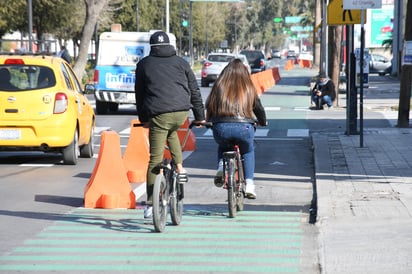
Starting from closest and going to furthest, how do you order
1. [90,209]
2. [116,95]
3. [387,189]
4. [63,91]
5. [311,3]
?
[90,209] → [387,189] → [63,91] → [116,95] → [311,3]

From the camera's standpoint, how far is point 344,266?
7.51 metres

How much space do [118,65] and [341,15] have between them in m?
9.24

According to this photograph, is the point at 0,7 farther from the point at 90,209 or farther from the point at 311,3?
the point at 311,3

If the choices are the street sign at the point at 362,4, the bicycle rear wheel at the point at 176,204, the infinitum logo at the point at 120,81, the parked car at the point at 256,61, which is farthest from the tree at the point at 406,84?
the parked car at the point at 256,61

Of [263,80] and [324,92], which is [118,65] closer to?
[324,92]

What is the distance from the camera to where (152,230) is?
9250mm

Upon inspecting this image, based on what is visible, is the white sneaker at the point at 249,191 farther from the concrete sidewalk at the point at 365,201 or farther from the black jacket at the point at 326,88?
the black jacket at the point at 326,88

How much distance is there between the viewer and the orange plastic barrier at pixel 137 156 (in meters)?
13.5

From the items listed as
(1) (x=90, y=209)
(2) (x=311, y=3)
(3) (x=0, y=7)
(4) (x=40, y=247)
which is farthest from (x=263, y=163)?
(2) (x=311, y=3)

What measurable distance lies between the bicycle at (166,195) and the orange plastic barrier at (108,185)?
1.37 metres

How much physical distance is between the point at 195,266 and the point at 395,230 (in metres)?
2.30

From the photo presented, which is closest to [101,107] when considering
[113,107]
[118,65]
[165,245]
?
[113,107]

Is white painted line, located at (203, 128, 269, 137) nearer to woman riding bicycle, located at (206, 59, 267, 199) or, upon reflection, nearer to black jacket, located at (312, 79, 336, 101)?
black jacket, located at (312, 79, 336, 101)

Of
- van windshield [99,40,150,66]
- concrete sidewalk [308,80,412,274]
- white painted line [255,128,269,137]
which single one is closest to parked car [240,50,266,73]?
van windshield [99,40,150,66]
